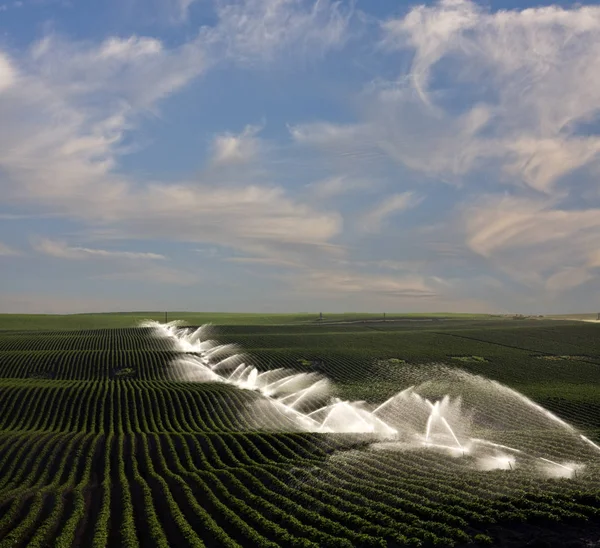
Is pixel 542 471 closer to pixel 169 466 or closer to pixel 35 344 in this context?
pixel 169 466

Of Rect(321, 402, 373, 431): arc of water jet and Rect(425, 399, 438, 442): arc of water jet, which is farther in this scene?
Rect(321, 402, 373, 431): arc of water jet

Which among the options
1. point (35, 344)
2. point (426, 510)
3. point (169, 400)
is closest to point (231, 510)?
point (426, 510)

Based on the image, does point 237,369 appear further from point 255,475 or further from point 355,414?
point 255,475

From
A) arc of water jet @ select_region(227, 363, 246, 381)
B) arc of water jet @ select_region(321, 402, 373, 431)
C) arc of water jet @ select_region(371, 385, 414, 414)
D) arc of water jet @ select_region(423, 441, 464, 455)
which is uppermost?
arc of water jet @ select_region(423, 441, 464, 455)

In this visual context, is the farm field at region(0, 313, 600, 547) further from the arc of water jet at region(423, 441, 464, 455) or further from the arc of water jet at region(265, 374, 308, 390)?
the arc of water jet at region(265, 374, 308, 390)

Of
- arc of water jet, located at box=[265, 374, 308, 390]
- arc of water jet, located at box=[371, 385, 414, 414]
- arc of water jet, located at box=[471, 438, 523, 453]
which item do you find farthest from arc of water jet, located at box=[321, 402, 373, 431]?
arc of water jet, located at box=[265, 374, 308, 390]

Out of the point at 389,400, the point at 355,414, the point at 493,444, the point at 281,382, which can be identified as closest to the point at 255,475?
the point at 493,444

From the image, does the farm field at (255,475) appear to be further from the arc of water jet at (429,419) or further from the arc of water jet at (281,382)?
the arc of water jet at (281,382)

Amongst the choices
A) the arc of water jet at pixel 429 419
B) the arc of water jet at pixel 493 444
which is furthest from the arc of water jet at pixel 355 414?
the arc of water jet at pixel 493 444
